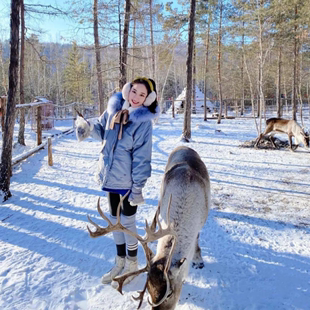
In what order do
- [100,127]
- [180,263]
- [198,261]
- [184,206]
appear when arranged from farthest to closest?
[198,261]
[100,127]
[184,206]
[180,263]

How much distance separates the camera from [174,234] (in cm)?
198

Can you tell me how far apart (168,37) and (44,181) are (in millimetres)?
15788

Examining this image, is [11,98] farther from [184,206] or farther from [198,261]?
[198,261]

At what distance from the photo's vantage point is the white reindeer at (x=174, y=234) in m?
1.79

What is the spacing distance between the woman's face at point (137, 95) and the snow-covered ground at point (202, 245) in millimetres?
1944

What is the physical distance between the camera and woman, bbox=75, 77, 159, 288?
99.7 inches

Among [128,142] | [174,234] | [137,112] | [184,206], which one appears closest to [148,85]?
[137,112]

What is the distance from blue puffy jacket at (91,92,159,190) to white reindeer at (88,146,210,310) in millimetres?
426

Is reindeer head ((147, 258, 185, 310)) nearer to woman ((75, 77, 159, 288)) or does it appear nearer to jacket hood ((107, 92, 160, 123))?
woman ((75, 77, 159, 288))

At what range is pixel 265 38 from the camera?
1331 centimetres

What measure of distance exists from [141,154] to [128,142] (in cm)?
18

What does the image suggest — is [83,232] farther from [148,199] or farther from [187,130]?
[187,130]

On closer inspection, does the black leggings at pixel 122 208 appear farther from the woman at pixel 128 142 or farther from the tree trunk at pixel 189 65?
the tree trunk at pixel 189 65

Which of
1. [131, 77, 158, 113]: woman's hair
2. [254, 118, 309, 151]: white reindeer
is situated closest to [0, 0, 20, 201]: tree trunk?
[131, 77, 158, 113]: woman's hair
